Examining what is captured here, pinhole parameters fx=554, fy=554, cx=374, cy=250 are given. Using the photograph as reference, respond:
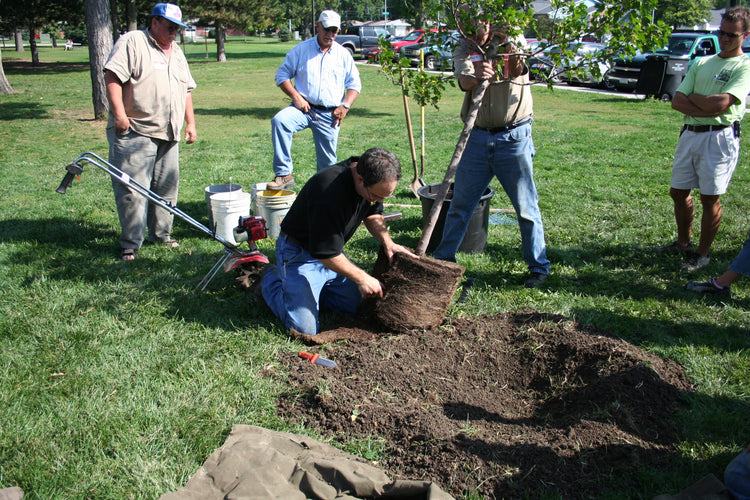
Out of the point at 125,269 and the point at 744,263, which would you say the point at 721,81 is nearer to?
the point at 744,263

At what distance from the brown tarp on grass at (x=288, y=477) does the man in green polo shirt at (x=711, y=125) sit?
3.89 meters

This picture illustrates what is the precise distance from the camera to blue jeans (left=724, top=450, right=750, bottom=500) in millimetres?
2299

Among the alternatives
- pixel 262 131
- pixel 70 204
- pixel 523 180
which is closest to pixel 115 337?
pixel 523 180

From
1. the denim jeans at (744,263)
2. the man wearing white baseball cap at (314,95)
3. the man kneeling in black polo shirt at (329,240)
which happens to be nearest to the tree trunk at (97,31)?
the man wearing white baseball cap at (314,95)

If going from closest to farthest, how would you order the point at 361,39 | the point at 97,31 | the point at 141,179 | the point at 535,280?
the point at 535,280, the point at 141,179, the point at 97,31, the point at 361,39

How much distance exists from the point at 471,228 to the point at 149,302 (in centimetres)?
297

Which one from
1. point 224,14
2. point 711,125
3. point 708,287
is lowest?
point 708,287

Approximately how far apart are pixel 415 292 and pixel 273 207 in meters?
2.43

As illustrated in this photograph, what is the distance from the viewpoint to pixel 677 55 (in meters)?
16.9

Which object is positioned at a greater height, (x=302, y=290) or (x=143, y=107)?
(x=143, y=107)

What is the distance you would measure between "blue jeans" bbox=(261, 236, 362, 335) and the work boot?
173 cm

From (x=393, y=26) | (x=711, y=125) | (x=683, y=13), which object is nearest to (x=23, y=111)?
(x=711, y=125)

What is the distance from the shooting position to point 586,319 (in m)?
4.20

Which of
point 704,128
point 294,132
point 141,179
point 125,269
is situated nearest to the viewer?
point 704,128
